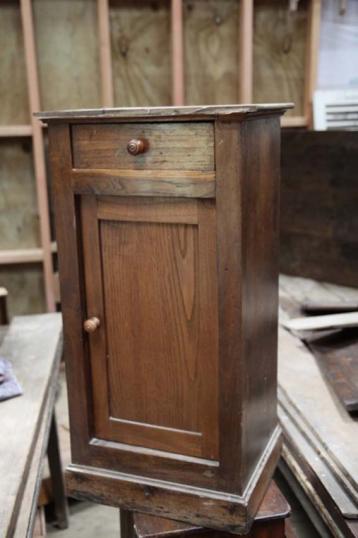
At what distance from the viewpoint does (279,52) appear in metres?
2.66

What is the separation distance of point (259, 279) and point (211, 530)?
18.9 inches

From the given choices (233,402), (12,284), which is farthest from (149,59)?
(233,402)

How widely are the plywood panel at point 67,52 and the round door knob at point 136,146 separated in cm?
177

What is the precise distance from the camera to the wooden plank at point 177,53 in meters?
2.40

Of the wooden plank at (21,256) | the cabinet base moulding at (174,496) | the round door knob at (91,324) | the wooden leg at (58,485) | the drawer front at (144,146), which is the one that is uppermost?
the drawer front at (144,146)

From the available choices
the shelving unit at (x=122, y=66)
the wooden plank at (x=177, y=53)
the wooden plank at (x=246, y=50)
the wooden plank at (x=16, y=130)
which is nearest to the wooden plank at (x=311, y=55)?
the shelving unit at (x=122, y=66)

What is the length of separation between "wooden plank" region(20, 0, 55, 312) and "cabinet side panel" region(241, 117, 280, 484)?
1583 mm

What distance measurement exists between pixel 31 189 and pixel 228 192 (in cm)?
193

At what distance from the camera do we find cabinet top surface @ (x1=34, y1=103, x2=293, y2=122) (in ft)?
2.84

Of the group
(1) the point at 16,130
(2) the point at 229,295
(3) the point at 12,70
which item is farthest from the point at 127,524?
(3) the point at 12,70

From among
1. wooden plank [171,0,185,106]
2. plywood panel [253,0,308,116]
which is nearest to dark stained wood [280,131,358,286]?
plywood panel [253,0,308,116]

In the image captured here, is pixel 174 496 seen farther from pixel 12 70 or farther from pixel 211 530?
pixel 12 70

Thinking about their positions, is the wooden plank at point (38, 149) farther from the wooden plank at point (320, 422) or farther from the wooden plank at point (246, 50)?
the wooden plank at point (320, 422)

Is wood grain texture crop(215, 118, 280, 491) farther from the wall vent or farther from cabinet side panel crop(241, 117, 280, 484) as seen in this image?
the wall vent
